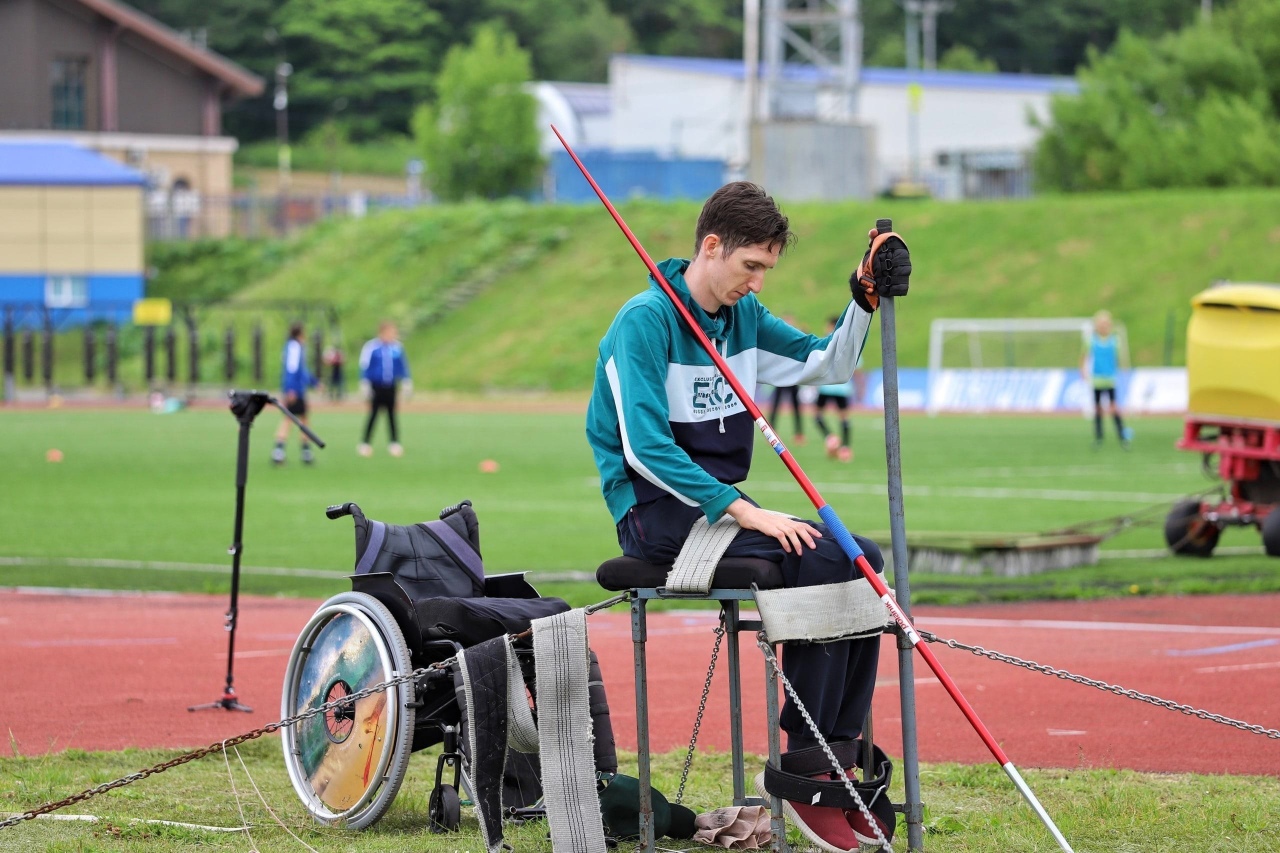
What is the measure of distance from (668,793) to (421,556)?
124 centimetres

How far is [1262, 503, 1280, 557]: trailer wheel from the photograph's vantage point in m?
13.8

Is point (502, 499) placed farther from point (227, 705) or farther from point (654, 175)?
point (654, 175)

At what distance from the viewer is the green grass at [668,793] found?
545cm

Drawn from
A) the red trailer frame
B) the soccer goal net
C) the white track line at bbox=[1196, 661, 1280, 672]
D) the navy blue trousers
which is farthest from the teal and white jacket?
the soccer goal net

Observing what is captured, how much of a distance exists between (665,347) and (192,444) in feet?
83.4

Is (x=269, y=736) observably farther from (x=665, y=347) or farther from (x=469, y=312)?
(x=469, y=312)

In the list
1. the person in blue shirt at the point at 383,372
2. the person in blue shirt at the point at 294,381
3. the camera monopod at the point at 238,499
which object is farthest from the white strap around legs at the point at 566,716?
the person in blue shirt at the point at 383,372

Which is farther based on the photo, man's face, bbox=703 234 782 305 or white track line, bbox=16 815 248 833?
white track line, bbox=16 815 248 833

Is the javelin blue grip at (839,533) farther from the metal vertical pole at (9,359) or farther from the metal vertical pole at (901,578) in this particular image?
the metal vertical pole at (9,359)

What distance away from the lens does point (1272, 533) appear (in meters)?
13.8

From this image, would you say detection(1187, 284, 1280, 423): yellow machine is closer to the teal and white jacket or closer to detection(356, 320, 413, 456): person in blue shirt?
the teal and white jacket

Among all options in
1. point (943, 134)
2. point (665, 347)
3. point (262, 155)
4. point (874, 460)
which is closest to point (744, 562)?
point (665, 347)

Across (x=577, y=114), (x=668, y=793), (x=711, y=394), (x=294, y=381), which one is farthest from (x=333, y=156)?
(x=711, y=394)

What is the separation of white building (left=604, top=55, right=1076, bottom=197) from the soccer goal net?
20766 mm
